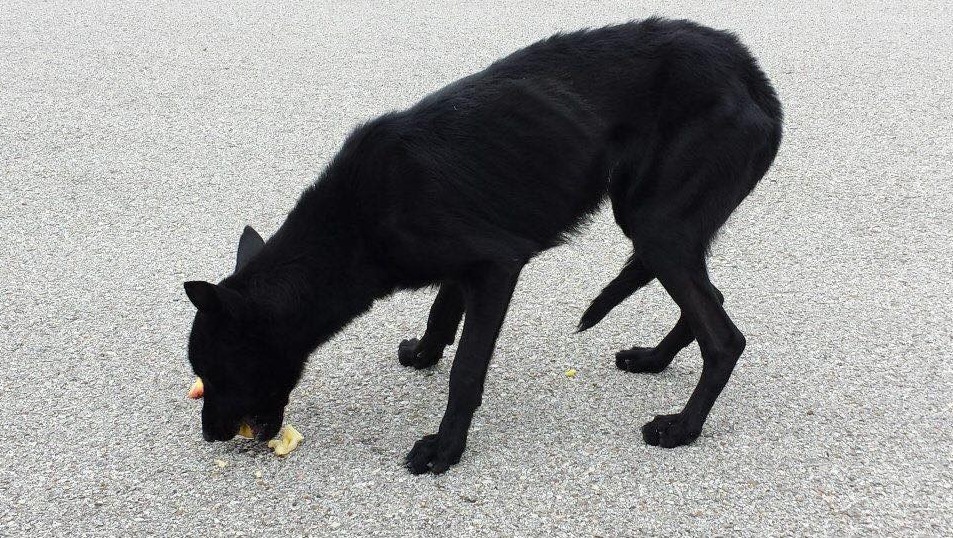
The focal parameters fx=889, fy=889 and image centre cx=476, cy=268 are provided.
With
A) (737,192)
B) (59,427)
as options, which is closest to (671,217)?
(737,192)

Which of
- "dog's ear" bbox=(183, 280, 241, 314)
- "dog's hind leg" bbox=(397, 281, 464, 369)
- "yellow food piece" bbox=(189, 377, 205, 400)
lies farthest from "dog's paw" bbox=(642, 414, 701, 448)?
"yellow food piece" bbox=(189, 377, 205, 400)

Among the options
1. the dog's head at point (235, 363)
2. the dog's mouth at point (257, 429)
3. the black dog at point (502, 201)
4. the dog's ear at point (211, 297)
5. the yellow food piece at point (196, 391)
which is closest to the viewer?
the dog's ear at point (211, 297)

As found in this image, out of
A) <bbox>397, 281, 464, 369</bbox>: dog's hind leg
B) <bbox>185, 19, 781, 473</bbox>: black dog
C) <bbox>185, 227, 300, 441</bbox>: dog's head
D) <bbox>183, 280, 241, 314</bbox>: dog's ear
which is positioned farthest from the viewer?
<bbox>397, 281, 464, 369</bbox>: dog's hind leg

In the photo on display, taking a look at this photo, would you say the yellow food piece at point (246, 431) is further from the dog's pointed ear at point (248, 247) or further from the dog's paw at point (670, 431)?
the dog's paw at point (670, 431)

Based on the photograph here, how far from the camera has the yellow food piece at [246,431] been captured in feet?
11.0

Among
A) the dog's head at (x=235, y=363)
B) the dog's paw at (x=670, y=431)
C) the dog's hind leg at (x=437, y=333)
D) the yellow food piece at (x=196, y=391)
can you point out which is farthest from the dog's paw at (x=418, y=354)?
the dog's paw at (x=670, y=431)

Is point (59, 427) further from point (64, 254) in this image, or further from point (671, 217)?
point (671, 217)

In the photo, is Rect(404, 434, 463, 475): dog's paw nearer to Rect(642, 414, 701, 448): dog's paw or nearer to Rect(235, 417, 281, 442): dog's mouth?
Rect(235, 417, 281, 442): dog's mouth

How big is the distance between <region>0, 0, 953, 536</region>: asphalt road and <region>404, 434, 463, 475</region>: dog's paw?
0.06 m

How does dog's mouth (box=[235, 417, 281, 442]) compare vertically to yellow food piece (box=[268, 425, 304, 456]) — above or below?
above

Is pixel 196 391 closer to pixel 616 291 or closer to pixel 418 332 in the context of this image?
pixel 418 332

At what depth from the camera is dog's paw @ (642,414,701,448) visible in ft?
11.2

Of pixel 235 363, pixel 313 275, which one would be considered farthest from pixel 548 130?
pixel 235 363

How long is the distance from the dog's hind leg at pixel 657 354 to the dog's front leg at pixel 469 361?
883mm
